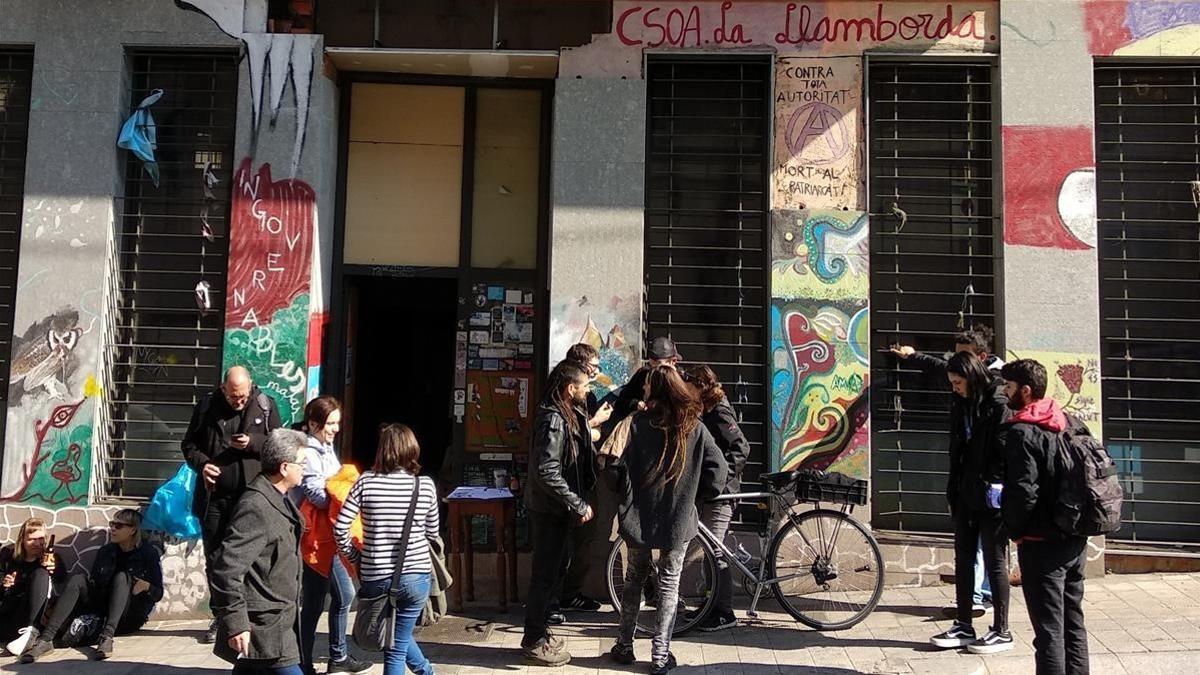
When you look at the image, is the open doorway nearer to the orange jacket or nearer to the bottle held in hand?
the bottle held in hand

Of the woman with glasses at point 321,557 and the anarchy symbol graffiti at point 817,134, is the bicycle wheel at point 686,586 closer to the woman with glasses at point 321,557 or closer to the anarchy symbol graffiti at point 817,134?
the woman with glasses at point 321,557

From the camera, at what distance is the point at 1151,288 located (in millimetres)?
7156

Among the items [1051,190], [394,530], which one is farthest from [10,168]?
[1051,190]

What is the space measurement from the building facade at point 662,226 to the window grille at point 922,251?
0.03 meters

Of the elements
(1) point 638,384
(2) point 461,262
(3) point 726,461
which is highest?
(2) point 461,262

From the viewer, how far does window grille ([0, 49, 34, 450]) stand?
24.0 ft

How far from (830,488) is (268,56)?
5.71 m

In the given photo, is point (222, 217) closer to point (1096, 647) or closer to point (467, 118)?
point (467, 118)

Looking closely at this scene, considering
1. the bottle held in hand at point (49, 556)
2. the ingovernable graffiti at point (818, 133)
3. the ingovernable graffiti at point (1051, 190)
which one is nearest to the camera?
the bottle held in hand at point (49, 556)

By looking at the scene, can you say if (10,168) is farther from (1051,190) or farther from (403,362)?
(1051,190)

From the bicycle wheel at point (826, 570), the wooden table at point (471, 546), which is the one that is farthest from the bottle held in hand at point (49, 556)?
the bicycle wheel at point (826, 570)

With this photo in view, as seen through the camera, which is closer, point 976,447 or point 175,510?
point 976,447

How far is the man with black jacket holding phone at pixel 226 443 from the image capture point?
5699 mm

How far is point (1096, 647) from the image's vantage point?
17.5 feet
